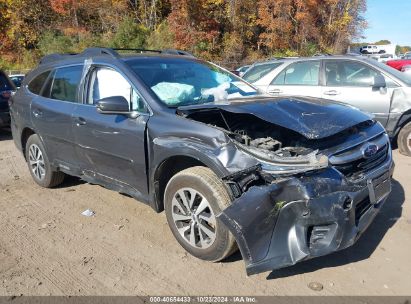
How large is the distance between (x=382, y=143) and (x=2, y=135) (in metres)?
9.35

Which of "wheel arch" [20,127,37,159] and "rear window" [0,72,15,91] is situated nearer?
"wheel arch" [20,127,37,159]

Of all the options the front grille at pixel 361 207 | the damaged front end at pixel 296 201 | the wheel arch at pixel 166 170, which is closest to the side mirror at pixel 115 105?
the wheel arch at pixel 166 170

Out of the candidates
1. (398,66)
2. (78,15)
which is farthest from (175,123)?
(78,15)

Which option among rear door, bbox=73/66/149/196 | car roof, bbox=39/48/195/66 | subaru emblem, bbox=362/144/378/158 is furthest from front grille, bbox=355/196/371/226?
car roof, bbox=39/48/195/66

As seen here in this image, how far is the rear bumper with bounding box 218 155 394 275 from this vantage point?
2857mm

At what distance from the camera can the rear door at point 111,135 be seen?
12.7 ft

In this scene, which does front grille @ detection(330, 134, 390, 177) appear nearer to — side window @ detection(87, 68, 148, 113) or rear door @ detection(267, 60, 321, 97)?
side window @ detection(87, 68, 148, 113)

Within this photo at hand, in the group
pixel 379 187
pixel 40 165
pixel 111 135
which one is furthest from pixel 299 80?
pixel 40 165

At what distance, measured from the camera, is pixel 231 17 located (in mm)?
32156

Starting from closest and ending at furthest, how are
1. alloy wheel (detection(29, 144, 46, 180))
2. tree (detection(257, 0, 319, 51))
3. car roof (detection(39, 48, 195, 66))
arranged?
1. car roof (detection(39, 48, 195, 66))
2. alloy wheel (detection(29, 144, 46, 180))
3. tree (detection(257, 0, 319, 51))

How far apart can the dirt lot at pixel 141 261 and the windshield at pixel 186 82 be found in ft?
4.50

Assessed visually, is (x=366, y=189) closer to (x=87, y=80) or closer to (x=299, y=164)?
(x=299, y=164)

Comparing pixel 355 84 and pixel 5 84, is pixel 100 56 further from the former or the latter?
pixel 5 84

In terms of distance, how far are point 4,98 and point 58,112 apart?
560 cm
